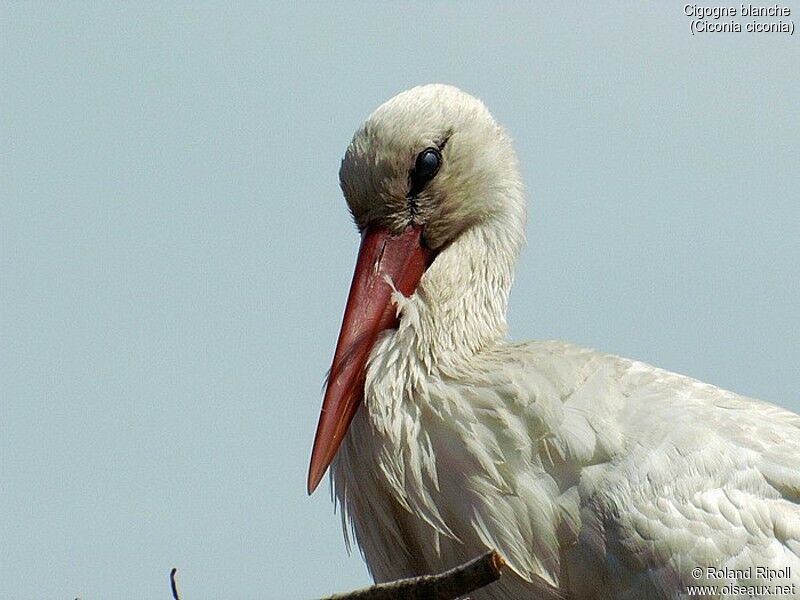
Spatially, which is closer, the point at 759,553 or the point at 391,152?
the point at 759,553

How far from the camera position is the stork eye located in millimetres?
3561

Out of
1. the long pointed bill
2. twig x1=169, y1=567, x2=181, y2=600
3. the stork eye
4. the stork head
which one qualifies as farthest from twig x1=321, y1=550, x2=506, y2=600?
the stork eye

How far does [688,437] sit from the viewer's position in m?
3.03

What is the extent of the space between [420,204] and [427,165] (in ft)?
0.33

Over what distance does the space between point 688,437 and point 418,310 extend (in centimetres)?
75

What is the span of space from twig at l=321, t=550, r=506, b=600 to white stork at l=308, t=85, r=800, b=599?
45.1 inches

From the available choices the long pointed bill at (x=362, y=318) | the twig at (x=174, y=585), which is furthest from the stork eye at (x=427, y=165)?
the twig at (x=174, y=585)

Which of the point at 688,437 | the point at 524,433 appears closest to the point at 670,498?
the point at 688,437

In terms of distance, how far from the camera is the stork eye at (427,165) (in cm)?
356

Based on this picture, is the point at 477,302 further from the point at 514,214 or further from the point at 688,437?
the point at 688,437

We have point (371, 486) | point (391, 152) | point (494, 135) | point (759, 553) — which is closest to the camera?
point (759, 553)

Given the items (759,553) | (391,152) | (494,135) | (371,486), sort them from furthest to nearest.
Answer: (494,135) < (391,152) < (371,486) < (759,553)

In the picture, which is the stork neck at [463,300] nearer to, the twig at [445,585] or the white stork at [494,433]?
the white stork at [494,433]

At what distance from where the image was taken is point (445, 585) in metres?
1.80
